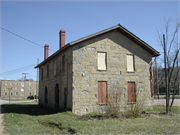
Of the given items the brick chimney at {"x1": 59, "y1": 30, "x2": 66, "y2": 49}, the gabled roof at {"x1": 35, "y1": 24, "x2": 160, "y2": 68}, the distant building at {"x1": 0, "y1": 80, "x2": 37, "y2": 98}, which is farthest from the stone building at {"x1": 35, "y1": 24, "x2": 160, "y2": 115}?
the distant building at {"x1": 0, "y1": 80, "x2": 37, "y2": 98}

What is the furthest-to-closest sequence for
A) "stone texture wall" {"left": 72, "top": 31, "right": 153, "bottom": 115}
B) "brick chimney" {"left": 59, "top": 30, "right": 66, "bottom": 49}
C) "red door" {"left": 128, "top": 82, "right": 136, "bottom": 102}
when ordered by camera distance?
1. "brick chimney" {"left": 59, "top": 30, "right": 66, "bottom": 49}
2. "red door" {"left": 128, "top": 82, "right": 136, "bottom": 102}
3. "stone texture wall" {"left": 72, "top": 31, "right": 153, "bottom": 115}

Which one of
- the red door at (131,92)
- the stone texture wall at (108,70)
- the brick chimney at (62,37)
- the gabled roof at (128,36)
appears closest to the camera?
the stone texture wall at (108,70)

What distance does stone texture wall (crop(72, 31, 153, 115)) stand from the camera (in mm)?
15055

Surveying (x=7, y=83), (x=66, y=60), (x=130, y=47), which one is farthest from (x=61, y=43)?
(x=7, y=83)

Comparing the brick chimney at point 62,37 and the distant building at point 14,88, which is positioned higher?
the brick chimney at point 62,37

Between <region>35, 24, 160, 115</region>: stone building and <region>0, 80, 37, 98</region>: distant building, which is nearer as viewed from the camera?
<region>35, 24, 160, 115</region>: stone building

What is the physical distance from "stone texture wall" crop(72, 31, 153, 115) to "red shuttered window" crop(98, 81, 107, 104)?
0.27 meters

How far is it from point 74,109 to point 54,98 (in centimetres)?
572

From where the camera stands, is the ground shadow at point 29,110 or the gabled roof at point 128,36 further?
the ground shadow at point 29,110

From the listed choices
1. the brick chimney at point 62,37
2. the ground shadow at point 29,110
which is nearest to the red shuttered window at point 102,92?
the ground shadow at point 29,110

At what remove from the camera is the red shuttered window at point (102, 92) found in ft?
51.3

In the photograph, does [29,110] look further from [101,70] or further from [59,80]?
[101,70]

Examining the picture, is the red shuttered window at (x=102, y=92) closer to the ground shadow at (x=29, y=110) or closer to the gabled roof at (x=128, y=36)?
the gabled roof at (x=128, y=36)

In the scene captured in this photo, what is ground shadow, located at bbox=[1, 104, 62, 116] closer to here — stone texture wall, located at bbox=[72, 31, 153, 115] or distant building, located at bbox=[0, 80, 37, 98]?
stone texture wall, located at bbox=[72, 31, 153, 115]
